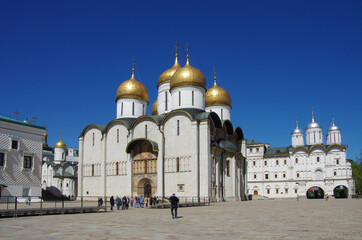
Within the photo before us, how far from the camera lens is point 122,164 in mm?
40625

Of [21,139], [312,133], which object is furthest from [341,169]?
[21,139]

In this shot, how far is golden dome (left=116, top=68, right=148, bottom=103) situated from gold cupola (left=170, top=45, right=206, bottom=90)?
5.50m

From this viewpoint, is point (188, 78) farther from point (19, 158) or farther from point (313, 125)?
point (313, 125)

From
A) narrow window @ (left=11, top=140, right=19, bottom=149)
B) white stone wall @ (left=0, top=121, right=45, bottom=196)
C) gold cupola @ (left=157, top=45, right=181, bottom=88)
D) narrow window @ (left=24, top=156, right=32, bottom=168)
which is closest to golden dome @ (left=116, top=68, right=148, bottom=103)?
gold cupola @ (left=157, top=45, right=181, bottom=88)

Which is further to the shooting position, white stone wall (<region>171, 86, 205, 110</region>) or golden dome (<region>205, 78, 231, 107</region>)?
golden dome (<region>205, 78, 231, 107</region>)

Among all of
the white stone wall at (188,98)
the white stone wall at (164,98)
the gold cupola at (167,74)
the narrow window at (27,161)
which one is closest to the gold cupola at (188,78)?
the white stone wall at (188,98)

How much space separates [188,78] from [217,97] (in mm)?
8409

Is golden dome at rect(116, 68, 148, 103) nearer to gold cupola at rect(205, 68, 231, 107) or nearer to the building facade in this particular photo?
gold cupola at rect(205, 68, 231, 107)

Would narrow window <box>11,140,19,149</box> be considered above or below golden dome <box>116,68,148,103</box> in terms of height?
below

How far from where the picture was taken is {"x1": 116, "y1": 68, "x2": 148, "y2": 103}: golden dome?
44188 mm

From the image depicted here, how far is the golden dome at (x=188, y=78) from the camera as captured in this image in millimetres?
39562

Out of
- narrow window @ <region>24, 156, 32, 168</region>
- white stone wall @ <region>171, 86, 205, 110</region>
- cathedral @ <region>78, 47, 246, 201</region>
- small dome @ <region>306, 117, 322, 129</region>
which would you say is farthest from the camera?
small dome @ <region>306, 117, 322, 129</region>

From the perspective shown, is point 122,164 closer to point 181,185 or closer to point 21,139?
point 181,185

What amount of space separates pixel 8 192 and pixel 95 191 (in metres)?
11.3
